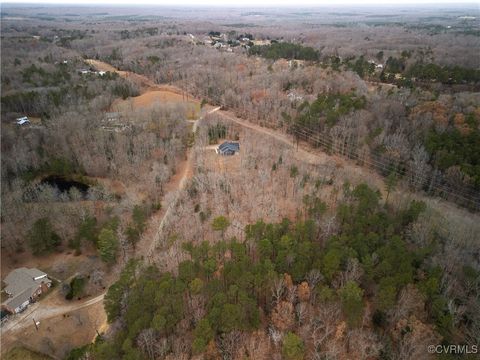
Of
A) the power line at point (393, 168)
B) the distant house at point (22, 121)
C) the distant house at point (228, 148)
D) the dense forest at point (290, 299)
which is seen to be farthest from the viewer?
the distant house at point (22, 121)

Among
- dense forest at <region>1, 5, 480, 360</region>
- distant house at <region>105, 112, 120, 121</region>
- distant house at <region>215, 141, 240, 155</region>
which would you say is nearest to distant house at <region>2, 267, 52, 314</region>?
dense forest at <region>1, 5, 480, 360</region>

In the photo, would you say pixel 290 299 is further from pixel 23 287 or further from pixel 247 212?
pixel 23 287

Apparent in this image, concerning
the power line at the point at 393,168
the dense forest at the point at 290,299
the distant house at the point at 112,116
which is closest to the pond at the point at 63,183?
the distant house at the point at 112,116

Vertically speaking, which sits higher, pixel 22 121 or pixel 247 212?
pixel 22 121

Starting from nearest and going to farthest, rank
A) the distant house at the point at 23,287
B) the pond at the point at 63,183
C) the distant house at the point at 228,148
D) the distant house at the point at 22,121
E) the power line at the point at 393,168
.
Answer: the distant house at the point at 23,287, the power line at the point at 393,168, the pond at the point at 63,183, the distant house at the point at 228,148, the distant house at the point at 22,121

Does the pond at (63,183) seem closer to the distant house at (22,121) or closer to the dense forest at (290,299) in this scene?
the distant house at (22,121)

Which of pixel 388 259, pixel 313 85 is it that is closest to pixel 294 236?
pixel 388 259

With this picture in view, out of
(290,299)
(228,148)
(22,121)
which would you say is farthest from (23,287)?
(22,121)

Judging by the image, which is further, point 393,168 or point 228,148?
point 228,148
